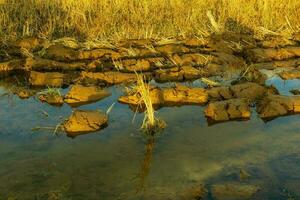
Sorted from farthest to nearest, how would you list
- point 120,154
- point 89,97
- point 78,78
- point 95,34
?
point 95,34, point 78,78, point 89,97, point 120,154

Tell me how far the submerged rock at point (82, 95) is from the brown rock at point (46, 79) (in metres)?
0.76

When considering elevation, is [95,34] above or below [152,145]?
above

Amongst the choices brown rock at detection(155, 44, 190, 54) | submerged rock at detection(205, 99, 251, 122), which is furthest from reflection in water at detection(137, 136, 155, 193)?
brown rock at detection(155, 44, 190, 54)

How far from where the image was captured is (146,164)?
5461 millimetres

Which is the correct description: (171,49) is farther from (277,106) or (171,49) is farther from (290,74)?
(277,106)

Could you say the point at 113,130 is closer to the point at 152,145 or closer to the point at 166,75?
the point at 152,145

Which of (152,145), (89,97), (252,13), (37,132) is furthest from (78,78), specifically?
(252,13)

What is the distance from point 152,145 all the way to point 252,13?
6891 millimetres

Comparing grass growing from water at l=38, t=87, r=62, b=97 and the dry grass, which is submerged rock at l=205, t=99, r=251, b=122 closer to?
grass growing from water at l=38, t=87, r=62, b=97

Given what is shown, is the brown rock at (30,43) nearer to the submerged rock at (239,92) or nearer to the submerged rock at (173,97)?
the submerged rock at (173,97)

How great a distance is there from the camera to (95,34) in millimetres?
10844

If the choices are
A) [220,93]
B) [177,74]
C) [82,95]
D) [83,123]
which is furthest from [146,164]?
[177,74]

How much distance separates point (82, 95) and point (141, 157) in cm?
217

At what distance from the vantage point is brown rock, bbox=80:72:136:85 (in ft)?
27.3
